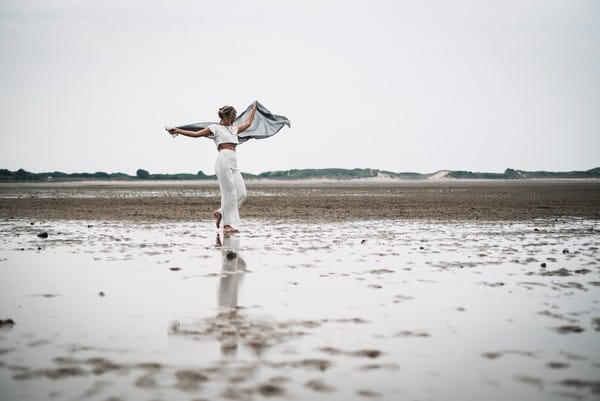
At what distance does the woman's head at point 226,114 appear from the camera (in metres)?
14.2

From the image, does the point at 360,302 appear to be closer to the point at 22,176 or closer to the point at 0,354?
the point at 0,354

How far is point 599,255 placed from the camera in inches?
383

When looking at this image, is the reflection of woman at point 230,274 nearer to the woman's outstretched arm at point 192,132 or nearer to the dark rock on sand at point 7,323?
the dark rock on sand at point 7,323

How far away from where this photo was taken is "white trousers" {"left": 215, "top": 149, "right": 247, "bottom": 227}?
1382cm

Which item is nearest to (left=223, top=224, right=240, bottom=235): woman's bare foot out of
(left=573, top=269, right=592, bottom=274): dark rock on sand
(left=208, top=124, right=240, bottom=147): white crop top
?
(left=208, top=124, right=240, bottom=147): white crop top

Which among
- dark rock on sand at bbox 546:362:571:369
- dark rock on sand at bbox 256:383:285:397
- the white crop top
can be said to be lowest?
dark rock on sand at bbox 546:362:571:369

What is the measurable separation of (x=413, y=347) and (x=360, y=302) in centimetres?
161

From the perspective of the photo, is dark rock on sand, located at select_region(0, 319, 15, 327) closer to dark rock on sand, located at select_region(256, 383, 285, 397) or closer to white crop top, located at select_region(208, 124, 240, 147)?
dark rock on sand, located at select_region(256, 383, 285, 397)

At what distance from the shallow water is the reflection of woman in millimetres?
29

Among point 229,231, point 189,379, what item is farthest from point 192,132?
point 189,379

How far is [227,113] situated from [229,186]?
1.71 meters

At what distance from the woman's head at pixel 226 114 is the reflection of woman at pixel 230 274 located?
3.67 meters

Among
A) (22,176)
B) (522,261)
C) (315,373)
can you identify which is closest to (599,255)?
(522,261)

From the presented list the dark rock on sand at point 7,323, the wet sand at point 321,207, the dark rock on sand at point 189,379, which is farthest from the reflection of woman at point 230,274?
the wet sand at point 321,207
